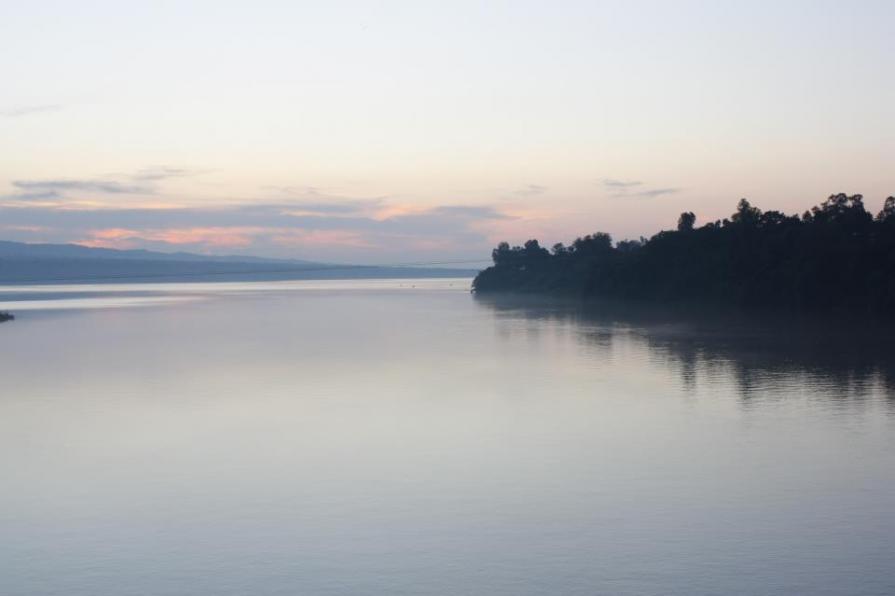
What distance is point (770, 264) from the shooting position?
73.3m

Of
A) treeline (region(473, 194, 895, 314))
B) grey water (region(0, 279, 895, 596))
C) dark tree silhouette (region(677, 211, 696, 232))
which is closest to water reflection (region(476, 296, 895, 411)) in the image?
grey water (region(0, 279, 895, 596))

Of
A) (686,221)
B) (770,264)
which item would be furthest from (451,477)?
(686,221)

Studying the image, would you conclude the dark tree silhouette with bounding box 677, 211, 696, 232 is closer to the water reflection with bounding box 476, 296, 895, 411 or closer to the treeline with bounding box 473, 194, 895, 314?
the treeline with bounding box 473, 194, 895, 314

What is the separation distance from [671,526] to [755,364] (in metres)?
20.8

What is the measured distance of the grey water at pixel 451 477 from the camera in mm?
11602

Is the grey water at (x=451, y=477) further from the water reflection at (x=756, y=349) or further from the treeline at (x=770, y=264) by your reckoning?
the treeline at (x=770, y=264)

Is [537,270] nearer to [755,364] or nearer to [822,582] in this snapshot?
[755,364]

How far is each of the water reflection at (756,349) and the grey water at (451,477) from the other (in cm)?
25

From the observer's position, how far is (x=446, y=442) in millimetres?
19641

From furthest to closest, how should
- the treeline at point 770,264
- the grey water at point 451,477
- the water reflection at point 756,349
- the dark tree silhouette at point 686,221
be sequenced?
1. the dark tree silhouette at point 686,221
2. the treeline at point 770,264
3. the water reflection at point 756,349
4. the grey water at point 451,477

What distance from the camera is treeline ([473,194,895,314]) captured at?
64.1m

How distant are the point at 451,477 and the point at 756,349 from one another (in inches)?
984

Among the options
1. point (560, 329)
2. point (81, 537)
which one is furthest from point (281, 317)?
point (81, 537)

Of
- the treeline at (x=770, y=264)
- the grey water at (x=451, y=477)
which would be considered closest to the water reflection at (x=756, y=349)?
the grey water at (x=451, y=477)
